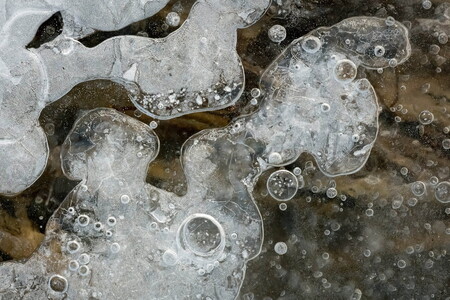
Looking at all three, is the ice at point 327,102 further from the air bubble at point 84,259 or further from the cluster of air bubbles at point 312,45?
the air bubble at point 84,259

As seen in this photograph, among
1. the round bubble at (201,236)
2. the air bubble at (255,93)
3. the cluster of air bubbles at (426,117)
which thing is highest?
the air bubble at (255,93)

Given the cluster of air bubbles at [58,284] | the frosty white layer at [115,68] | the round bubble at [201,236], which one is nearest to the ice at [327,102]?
the frosty white layer at [115,68]

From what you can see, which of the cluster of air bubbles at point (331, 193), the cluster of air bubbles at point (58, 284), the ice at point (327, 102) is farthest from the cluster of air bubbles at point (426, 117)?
the cluster of air bubbles at point (58, 284)

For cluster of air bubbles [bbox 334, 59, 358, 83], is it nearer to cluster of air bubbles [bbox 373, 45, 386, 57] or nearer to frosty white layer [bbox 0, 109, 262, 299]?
cluster of air bubbles [bbox 373, 45, 386, 57]

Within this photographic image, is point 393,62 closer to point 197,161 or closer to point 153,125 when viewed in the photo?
point 197,161

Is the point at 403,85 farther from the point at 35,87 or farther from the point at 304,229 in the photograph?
the point at 35,87

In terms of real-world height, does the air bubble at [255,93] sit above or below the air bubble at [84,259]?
above

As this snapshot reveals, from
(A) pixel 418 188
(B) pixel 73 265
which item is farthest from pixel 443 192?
Result: (B) pixel 73 265
